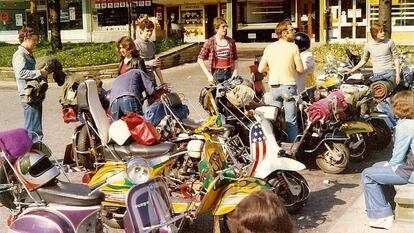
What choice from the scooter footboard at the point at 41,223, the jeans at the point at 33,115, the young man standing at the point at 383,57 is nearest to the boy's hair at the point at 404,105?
the scooter footboard at the point at 41,223

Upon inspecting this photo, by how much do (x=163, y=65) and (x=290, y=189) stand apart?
16312 mm

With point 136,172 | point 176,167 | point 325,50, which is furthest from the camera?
point 325,50

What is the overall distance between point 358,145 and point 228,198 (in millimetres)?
3469

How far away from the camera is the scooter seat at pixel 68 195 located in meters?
4.39

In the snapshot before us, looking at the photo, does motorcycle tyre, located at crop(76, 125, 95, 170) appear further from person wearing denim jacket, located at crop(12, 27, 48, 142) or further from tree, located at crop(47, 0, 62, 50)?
tree, located at crop(47, 0, 62, 50)

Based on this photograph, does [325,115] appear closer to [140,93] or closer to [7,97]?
[140,93]

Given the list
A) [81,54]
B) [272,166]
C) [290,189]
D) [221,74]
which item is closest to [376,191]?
[290,189]

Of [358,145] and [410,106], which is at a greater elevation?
[410,106]

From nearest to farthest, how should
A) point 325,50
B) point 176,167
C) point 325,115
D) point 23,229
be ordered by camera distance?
point 23,229, point 176,167, point 325,115, point 325,50

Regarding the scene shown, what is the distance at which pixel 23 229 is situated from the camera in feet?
13.8

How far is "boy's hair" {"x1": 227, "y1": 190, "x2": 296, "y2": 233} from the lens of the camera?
262cm

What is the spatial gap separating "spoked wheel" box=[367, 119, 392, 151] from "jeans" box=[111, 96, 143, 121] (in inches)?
122

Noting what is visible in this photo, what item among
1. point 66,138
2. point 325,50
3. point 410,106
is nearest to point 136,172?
point 410,106

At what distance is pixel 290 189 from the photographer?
20.0 ft
